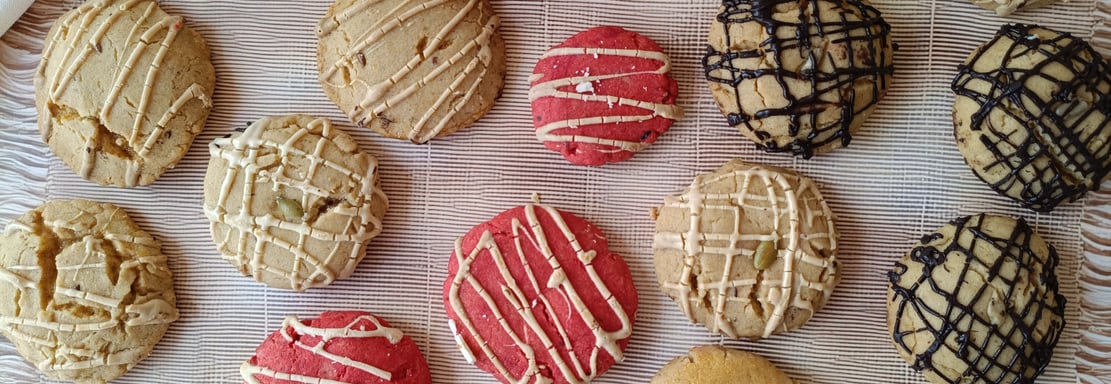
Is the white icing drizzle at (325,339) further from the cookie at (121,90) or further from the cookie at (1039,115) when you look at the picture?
the cookie at (1039,115)

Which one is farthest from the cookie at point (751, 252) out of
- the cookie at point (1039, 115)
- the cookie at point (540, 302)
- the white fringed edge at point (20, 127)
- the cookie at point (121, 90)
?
the white fringed edge at point (20, 127)

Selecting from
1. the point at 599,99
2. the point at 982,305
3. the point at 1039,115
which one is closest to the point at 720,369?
the point at 982,305

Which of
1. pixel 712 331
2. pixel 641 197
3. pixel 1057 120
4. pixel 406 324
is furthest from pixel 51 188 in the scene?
pixel 1057 120

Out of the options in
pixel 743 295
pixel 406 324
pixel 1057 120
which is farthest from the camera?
pixel 406 324

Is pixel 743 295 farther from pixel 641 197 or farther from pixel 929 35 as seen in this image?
pixel 929 35

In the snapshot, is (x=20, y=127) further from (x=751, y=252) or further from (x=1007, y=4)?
(x=1007, y=4)
